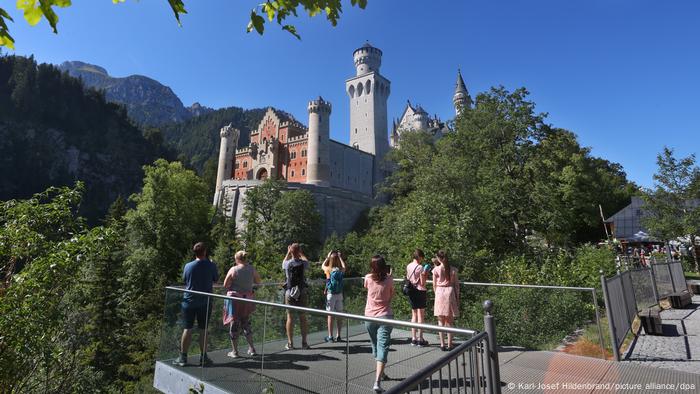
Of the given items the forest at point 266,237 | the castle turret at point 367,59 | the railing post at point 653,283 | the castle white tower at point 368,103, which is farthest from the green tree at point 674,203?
the castle turret at point 367,59

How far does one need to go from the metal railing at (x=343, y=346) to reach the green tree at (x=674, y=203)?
22003 millimetres

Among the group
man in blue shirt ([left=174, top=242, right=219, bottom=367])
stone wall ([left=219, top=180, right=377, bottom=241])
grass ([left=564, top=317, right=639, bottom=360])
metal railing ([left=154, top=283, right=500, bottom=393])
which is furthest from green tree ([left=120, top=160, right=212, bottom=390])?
grass ([left=564, top=317, right=639, bottom=360])

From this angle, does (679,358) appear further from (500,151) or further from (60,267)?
(500,151)

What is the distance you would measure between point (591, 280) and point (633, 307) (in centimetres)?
485

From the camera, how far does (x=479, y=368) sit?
2764 mm

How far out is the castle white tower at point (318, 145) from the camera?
54969mm

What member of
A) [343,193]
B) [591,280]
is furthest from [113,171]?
[591,280]

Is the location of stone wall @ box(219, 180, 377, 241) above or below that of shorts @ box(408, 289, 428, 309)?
above

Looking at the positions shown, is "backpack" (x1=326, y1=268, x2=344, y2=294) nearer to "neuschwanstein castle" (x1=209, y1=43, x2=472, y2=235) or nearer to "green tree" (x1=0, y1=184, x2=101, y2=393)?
"green tree" (x1=0, y1=184, x2=101, y2=393)

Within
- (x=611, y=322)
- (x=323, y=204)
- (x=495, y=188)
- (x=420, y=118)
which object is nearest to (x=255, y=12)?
(x=611, y=322)

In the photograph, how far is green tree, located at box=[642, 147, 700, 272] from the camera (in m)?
19.4

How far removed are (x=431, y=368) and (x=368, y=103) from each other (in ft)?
230

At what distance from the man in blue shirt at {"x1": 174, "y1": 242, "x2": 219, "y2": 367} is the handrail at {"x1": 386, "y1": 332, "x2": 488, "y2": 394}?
4.33 meters

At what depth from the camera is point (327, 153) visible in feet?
185
